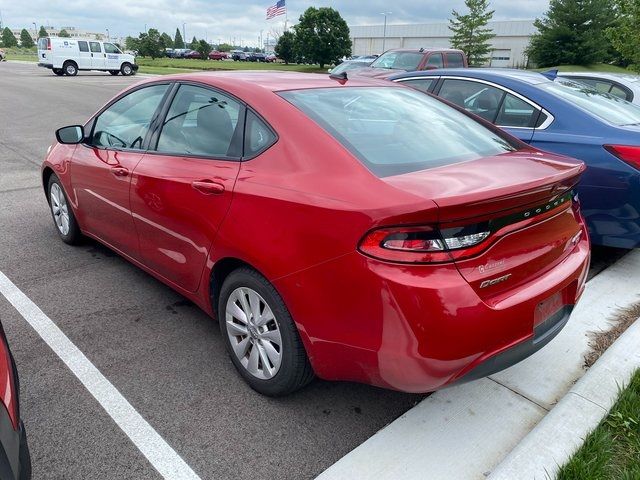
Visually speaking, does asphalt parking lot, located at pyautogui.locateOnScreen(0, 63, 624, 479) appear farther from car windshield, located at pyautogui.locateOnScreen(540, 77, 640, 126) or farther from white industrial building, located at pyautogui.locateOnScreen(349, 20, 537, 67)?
white industrial building, located at pyautogui.locateOnScreen(349, 20, 537, 67)

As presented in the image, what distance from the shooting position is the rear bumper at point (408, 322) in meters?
1.98

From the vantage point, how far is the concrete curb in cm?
218

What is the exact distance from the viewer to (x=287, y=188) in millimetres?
2357

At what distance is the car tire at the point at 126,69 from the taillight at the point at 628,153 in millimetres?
33772

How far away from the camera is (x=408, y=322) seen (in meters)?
1.99

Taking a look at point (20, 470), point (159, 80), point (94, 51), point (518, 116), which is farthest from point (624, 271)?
point (94, 51)

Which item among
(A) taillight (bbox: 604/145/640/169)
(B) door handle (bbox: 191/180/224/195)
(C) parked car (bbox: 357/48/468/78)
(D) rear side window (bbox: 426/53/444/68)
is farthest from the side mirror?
(D) rear side window (bbox: 426/53/444/68)

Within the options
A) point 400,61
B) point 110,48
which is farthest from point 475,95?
point 110,48

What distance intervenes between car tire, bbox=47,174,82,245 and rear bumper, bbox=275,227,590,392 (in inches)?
117

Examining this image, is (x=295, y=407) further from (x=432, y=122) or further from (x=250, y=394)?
(x=432, y=122)

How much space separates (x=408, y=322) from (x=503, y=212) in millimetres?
618

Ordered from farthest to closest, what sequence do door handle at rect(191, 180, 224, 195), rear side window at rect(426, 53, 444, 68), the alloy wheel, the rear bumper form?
rear side window at rect(426, 53, 444, 68) < door handle at rect(191, 180, 224, 195) < the alloy wheel < the rear bumper

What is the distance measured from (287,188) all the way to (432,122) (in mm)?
1068

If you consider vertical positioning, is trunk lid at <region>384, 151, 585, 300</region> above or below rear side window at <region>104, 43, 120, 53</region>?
above
